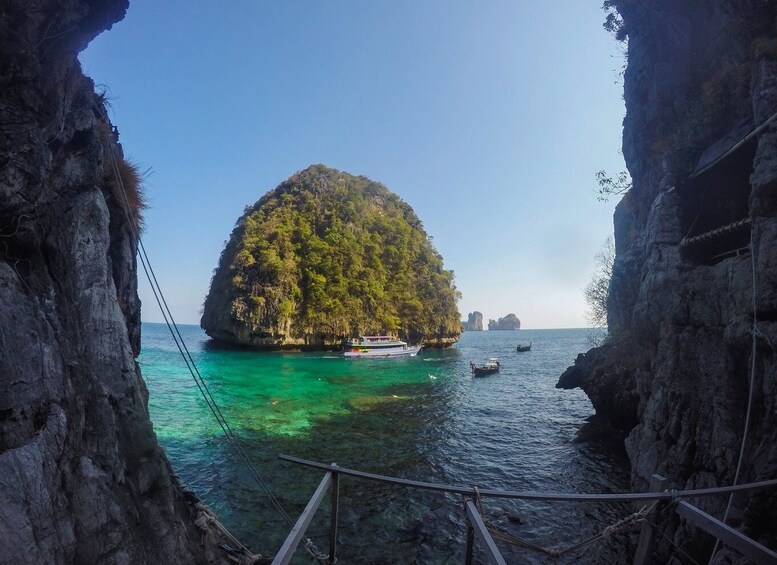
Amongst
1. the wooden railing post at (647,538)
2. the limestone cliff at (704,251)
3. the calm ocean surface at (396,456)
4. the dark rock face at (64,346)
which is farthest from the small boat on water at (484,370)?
the wooden railing post at (647,538)

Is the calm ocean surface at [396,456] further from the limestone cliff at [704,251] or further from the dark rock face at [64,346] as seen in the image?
the dark rock face at [64,346]

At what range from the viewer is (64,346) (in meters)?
4.86

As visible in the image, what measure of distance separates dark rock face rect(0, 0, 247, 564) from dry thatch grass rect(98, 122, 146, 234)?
0.60 m

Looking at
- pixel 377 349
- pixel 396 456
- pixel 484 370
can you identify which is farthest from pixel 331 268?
pixel 396 456

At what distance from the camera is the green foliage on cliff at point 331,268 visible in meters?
52.9

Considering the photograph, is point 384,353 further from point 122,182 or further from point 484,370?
point 122,182

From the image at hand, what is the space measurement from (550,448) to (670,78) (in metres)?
14.9

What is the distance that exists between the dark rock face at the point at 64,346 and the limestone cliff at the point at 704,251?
9.02 metres

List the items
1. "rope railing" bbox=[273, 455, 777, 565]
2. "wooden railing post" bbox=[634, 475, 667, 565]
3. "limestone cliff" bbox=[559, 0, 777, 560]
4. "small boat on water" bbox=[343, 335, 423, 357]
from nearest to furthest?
"rope railing" bbox=[273, 455, 777, 565]
"wooden railing post" bbox=[634, 475, 667, 565]
"limestone cliff" bbox=[559, 0, 777, 560]
"small boat on water" bbox=[343, 335, 423, 357]

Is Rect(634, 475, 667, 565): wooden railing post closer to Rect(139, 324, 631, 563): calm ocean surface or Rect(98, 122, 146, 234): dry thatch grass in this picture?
Rect(139, 324, 631, 563): calm ocean surface

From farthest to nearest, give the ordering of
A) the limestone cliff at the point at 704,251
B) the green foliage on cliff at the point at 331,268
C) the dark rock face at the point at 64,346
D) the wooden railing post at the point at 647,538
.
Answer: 1. the green foliage on cliff at the point at 331,268
2. the limestone cliff at the point at 704,251
3. the dark rock face at the point at 64,346
4. the wooden railing post at the point at 647,538

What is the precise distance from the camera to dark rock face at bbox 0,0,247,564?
3.78m

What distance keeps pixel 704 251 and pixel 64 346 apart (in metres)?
14.6

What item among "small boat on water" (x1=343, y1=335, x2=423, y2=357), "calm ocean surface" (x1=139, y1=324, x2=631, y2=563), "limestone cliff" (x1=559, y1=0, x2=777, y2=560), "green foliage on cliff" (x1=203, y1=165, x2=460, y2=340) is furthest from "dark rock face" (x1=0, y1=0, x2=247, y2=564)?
"green foliage on cliff" (x1=203, y1=165, x2=460, y2=340)
